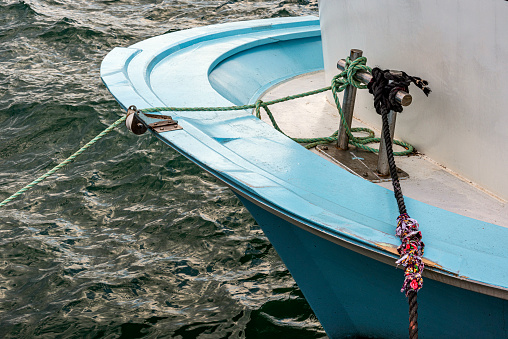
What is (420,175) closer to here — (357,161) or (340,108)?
(357,161)

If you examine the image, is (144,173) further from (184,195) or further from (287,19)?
(287,19)

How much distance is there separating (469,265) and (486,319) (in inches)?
16.7

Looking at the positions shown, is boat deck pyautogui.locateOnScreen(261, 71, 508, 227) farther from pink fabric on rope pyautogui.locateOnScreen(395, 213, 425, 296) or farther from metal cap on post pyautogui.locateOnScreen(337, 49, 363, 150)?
pink fabric on rope pyautogui.locateOnScreen(395, 213, 425, 296)

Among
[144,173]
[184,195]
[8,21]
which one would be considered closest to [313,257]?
[184,195]

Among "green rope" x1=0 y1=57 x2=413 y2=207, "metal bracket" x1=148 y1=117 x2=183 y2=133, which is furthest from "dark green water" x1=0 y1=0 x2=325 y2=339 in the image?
"metal bracket" x1=148 y1=117 x2=183 y2=133

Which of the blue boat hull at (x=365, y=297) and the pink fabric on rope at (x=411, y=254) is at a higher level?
the pink fabric on rope at (x=411, y=254)

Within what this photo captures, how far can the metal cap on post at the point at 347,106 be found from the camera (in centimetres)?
224

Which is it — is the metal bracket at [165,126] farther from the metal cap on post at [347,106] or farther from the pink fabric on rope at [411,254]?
the pink fabric on rope at [411,254]

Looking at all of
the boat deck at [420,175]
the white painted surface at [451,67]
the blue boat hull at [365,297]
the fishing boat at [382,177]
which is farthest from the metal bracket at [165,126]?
the white painted surface at [451,67]

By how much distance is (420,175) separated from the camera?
2.20m

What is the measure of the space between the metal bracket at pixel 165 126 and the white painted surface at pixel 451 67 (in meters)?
0.99

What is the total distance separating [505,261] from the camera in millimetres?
1417

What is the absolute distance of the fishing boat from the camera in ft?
5.08

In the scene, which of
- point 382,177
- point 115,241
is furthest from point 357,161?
point 115,241
